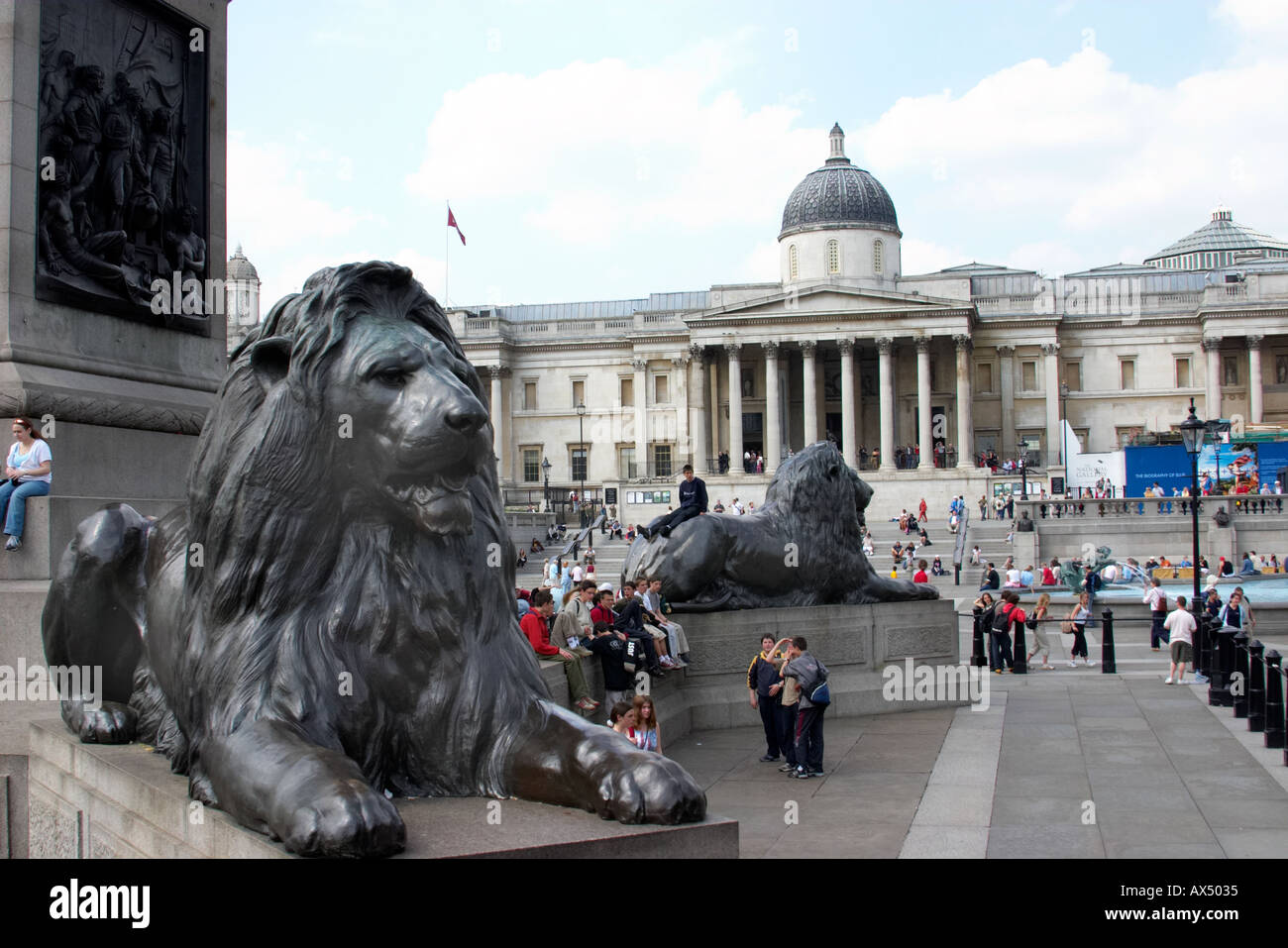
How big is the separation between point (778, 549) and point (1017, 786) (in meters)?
3.79

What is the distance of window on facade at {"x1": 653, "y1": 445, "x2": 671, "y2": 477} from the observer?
74750mm

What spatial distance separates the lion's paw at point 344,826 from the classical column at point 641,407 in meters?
71.2

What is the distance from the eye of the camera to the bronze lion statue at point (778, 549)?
38.0 feet

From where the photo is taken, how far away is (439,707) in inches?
131

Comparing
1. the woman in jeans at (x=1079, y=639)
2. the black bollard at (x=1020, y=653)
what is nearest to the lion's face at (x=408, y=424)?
the black bollard at (x=1020, y=653)

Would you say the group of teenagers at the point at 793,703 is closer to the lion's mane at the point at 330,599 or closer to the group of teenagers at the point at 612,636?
the group of teenagers at the point at 612,636

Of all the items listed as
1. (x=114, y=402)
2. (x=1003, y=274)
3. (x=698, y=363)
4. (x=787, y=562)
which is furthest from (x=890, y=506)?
(x=114, y=402)

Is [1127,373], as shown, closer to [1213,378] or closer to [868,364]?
[1213,378]

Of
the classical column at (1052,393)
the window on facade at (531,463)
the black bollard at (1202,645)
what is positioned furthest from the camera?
the window on facade at (531,463)

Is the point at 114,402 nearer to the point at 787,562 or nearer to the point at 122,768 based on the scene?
the point at 122,768
